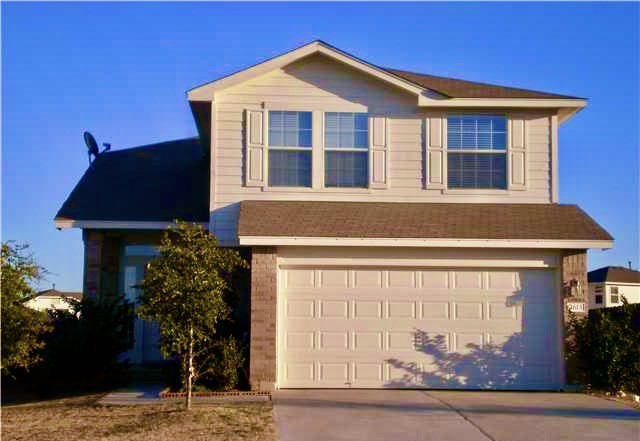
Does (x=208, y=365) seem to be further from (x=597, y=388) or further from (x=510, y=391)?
(x=597, y=388)

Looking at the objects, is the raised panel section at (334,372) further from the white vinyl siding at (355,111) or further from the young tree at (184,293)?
the white vinyl siding at (355,111)

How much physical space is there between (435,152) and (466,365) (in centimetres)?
408

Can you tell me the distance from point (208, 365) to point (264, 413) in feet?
7.85

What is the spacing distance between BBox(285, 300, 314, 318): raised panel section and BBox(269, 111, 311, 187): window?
2.37 metres

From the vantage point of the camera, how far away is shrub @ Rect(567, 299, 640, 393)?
46.0 feet

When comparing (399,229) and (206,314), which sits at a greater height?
(399,229)

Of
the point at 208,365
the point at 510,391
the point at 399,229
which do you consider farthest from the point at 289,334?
the point at 510,391

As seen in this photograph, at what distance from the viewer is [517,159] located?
15.7 m

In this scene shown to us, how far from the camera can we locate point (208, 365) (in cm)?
1375

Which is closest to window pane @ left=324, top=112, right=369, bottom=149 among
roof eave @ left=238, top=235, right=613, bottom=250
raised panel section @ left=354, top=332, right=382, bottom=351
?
roof eave @ left=238, top=235, right=613, bottom=250

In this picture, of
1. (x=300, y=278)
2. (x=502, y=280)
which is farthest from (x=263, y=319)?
(x=502, y=280)

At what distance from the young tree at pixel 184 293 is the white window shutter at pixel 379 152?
4.50 m

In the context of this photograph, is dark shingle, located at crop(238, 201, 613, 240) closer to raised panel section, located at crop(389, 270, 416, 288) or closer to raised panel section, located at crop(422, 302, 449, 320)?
raised panel section, located at crop(389, 270, 416, 288)

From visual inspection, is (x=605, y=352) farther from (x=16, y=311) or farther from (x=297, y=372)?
(x=16, y=311)
